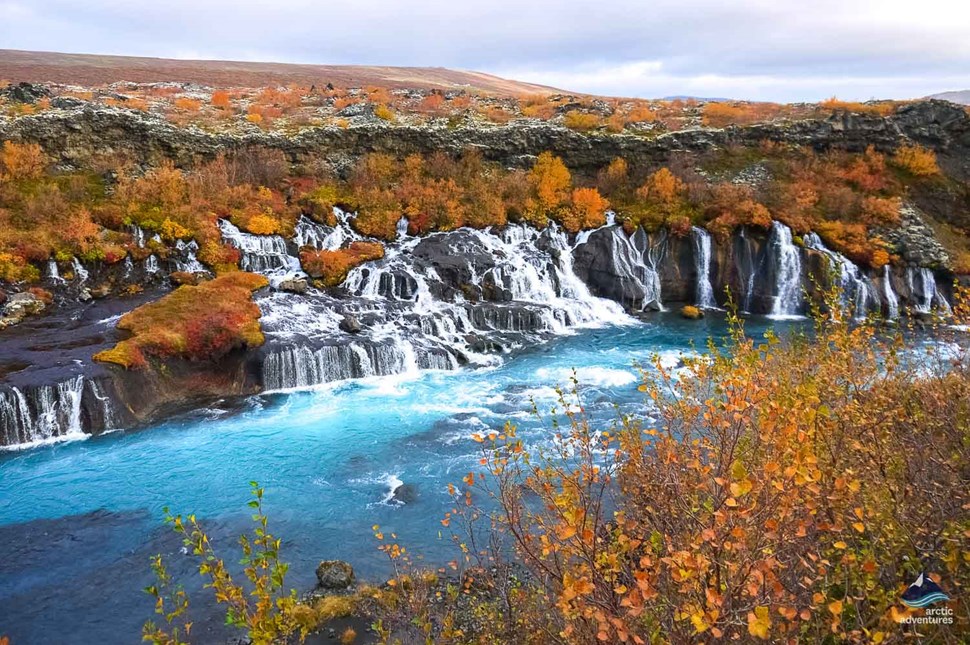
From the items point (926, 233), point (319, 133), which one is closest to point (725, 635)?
point (926, 233)

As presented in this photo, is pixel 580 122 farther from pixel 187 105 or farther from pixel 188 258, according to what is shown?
pixel 187 105

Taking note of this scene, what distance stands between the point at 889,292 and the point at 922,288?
6.59 feet

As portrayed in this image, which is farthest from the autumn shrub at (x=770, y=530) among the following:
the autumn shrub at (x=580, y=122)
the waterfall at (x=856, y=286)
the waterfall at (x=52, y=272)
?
the autumn shrub at (x=580, y=122)

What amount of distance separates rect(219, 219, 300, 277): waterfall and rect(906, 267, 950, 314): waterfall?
115 feet

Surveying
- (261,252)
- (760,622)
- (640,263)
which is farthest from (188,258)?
(760,622)

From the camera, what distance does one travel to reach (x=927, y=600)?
11.8 feet

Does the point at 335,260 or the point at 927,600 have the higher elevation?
the point at 335,260

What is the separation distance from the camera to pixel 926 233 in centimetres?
3459

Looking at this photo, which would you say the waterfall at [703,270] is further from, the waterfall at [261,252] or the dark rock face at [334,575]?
the dark rock face at [334,575]

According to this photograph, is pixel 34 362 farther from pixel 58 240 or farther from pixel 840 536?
pixel 840 536

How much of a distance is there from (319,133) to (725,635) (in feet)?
140

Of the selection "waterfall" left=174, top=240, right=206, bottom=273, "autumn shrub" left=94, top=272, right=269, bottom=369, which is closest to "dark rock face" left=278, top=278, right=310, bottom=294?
"autumn shrub" left=94, top=272, right=269, bottom=369

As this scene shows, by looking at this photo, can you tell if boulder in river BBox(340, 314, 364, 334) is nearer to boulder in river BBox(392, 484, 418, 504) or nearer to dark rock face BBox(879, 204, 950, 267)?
boulder in river BBox(392, 484, 418, 504)

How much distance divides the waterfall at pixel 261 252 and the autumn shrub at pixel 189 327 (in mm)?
4891
